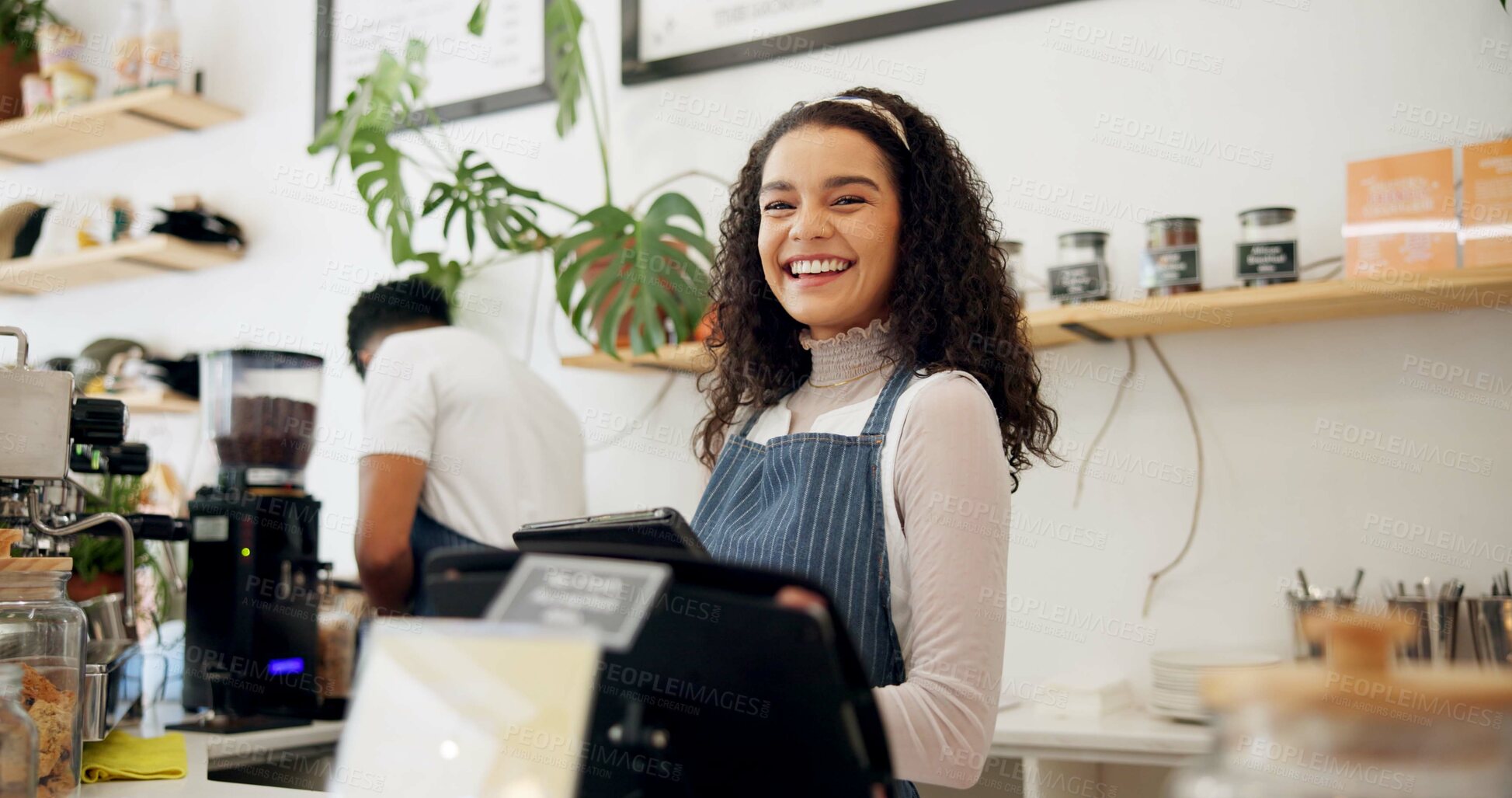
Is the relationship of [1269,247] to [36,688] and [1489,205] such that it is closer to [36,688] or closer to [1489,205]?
[1489,205]

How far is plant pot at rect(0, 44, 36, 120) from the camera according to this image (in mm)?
4273

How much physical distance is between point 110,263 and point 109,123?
0.52 m

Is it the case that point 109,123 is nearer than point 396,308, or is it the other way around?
point 396,308

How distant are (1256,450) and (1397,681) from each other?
7.03 ft

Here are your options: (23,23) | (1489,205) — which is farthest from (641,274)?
(23,23)

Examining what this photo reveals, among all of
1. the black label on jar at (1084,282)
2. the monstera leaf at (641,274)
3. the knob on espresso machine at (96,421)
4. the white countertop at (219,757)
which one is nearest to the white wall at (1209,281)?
the black label on jar at (1084,282)

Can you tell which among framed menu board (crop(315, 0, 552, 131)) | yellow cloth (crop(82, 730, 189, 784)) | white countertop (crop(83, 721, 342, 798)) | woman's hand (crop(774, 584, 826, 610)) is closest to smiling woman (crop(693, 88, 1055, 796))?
woman's hand (crop(774, 584, 826, 610))

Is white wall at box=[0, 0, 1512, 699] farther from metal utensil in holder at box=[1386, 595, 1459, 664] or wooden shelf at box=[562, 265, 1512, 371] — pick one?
metal utensil in holder at box=[1386, 595, 1459, 664]

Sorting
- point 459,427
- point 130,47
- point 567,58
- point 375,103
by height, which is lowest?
point 459,427

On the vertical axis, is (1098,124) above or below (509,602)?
above

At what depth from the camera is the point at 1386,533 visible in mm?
2307

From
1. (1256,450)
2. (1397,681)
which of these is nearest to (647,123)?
(1256,450)

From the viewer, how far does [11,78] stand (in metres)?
4.32

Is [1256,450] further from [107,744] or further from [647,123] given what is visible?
[107,744]
